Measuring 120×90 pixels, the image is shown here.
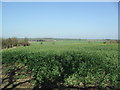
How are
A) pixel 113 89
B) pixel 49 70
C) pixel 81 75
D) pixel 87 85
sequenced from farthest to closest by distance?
pixel 49 70 < pixel 81 75 < pixel 87 85 < pixel 113 89

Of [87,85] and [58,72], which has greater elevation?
[58,72]

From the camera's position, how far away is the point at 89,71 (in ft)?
13.7

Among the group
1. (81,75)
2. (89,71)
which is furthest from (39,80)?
(89,71)

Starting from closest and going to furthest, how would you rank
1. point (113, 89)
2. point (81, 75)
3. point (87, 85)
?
point (113, 89) → point (87, 85) → point (81, 75)

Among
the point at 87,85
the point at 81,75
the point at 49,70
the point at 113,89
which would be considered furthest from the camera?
the point at 49,70

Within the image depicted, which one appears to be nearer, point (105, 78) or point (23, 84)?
point (105, 78)

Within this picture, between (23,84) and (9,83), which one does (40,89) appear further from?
(9,83)

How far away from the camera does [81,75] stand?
406 centimetres

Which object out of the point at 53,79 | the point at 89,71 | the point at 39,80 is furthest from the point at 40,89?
the point at 89,71

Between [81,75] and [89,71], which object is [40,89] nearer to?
[81,75]

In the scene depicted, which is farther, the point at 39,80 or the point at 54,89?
the point at 39,80

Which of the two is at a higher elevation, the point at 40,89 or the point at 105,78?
the point at 105,78

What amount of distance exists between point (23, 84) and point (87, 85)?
192cm

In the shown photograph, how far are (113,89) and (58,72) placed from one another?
165cm
